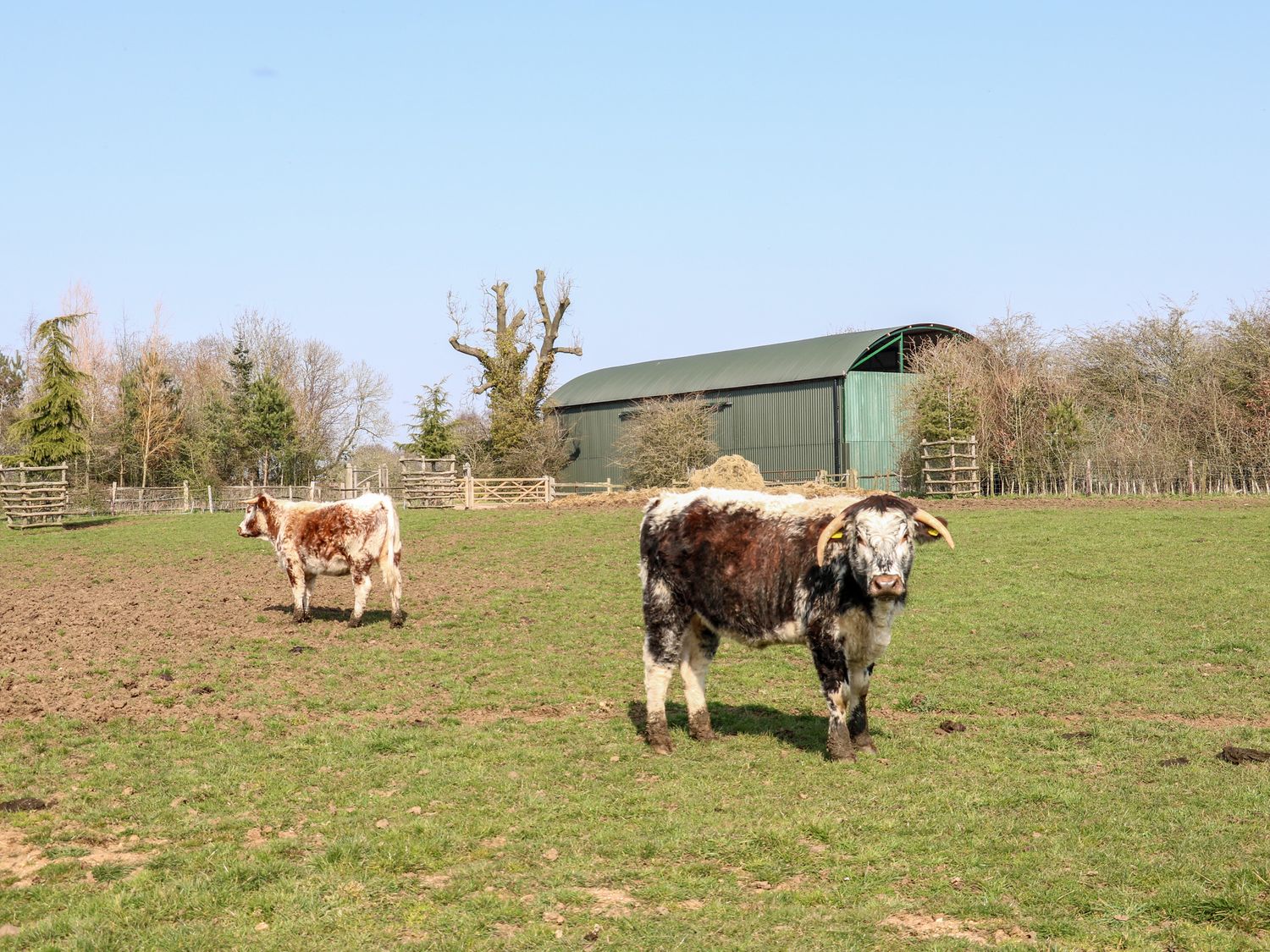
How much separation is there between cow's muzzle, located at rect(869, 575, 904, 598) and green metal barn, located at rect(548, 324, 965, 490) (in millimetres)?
34739

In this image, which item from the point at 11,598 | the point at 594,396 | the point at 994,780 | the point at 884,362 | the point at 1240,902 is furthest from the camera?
the point at 594,396

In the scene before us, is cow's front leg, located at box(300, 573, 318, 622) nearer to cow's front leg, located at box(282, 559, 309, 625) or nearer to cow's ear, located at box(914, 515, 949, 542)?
cow's front leg, located at box(282, 559, 309, 625)

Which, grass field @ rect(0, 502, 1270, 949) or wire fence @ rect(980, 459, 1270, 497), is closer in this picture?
grass field @ rect(0, 502, 1270, 949)

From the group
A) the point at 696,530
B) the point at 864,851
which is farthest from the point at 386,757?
the point at 864,851

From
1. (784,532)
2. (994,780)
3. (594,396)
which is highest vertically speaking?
(594,396)

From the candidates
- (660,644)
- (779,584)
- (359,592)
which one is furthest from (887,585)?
(359,592)

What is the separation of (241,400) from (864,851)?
64956 millimetres

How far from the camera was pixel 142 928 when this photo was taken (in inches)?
228

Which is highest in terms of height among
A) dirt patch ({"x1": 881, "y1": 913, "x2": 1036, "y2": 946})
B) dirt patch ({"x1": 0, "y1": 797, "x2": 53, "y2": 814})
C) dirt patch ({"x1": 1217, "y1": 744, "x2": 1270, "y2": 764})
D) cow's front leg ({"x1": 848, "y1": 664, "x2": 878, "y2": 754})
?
cow's front leg ({"x1": 848, "y1": 664, "x2": 878, "y2": 754})

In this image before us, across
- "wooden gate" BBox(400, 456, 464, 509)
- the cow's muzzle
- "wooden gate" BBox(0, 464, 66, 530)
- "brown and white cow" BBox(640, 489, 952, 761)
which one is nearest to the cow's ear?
"brown and white cow" BBox(640, 489, 952, 761)

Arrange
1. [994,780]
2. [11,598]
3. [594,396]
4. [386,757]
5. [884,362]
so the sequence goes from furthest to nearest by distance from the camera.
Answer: [594,396]
[884,362]
[11,598]
[386,757]
[994,780]

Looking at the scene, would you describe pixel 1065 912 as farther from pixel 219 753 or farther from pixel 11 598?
pixel 11 598

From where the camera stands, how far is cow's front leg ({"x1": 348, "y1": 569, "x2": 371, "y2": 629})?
51.9 feet

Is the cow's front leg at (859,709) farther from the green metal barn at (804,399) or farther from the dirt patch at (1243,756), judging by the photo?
the green metal barn at (804,399)
